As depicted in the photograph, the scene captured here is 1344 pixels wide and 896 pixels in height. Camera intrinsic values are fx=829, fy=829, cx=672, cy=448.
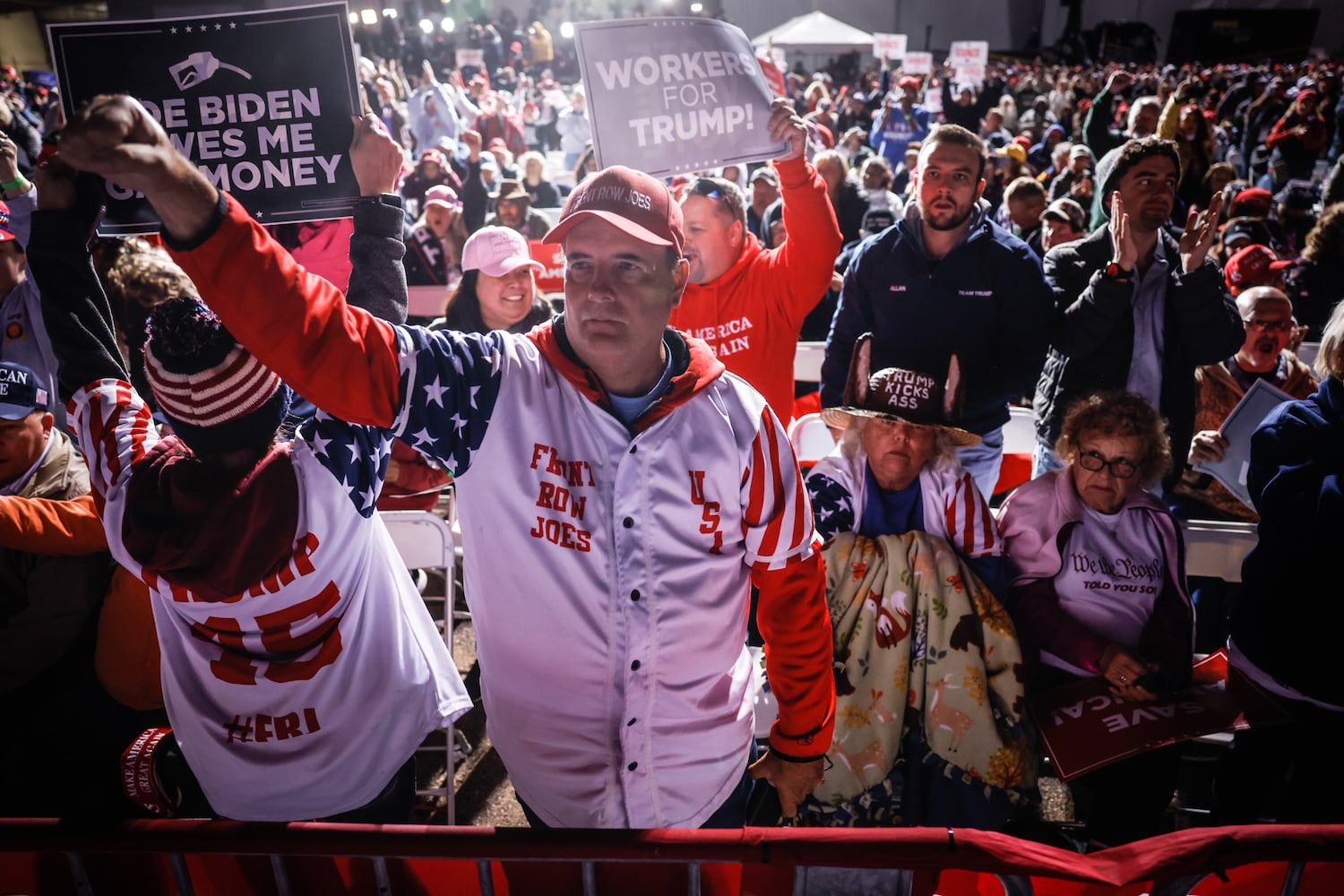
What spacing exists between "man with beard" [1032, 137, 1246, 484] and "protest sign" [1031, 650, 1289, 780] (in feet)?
3.97

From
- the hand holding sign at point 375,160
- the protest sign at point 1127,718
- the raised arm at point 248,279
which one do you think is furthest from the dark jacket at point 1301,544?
the hand holding sign at point 375,160

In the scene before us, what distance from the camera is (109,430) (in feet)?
5.79

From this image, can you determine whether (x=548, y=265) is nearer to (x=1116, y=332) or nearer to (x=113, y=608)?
(x=1116, y=332)

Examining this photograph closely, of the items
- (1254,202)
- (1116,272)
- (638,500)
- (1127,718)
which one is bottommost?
(1127,718)

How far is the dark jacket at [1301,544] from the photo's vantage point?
234 centimetres

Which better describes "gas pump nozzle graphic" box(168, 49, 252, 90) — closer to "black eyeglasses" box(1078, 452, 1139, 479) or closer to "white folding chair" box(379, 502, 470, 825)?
"white folding chair" box(379, 502, 470, 825)

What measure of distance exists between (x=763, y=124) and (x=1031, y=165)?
33.6 ft

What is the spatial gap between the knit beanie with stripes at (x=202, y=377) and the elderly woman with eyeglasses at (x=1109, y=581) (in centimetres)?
228

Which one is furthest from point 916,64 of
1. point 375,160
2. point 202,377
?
point 202,377

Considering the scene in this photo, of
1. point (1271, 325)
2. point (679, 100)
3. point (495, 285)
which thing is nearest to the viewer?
point (679, 100)

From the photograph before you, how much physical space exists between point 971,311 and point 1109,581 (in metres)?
1.22

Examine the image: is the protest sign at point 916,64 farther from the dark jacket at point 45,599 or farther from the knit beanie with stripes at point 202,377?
the knit beanie with stripes at point 202,377

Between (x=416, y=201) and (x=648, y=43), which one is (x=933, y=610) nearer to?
(x=648, y=43)

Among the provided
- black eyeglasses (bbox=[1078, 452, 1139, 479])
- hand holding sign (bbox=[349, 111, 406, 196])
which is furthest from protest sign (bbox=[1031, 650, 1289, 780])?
hand holding sign (bbox=[349, 111, 406, 196])
